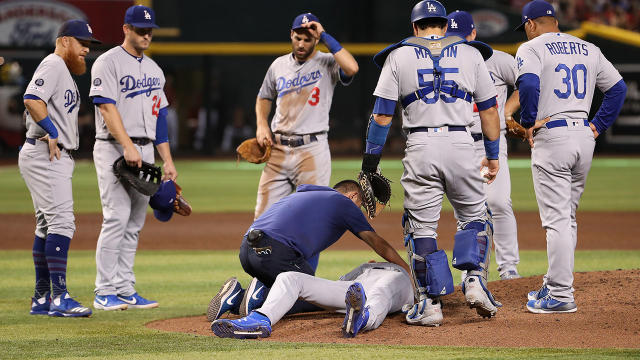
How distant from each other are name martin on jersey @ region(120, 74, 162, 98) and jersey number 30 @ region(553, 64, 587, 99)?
3.04m

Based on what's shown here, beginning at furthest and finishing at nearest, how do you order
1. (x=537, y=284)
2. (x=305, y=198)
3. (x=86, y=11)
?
(x=86, y=11) → (x=537, y=284) → (x=305, y=198)

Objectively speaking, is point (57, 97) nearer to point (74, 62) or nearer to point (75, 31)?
point (74, 62)

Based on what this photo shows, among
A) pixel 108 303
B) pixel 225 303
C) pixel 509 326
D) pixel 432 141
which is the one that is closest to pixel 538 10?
pixel 432 141

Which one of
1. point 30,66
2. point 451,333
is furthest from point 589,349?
point 30,66

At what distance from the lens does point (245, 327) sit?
5.39 m

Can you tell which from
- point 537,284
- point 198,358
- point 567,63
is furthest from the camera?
point 537,284

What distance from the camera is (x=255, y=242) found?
227 inches

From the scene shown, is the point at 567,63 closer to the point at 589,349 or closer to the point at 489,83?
the point at 489,83

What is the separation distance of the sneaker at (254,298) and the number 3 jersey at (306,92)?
1828mm

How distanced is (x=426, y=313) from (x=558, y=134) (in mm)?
1567

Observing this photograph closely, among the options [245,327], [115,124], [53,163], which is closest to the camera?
[245,327]

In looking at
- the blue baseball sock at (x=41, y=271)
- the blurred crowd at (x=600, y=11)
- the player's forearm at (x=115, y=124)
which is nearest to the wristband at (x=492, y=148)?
the player's forearm at (x=115, y=124)

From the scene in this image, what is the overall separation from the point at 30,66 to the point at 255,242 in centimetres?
2406

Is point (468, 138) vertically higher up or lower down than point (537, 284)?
higher up
